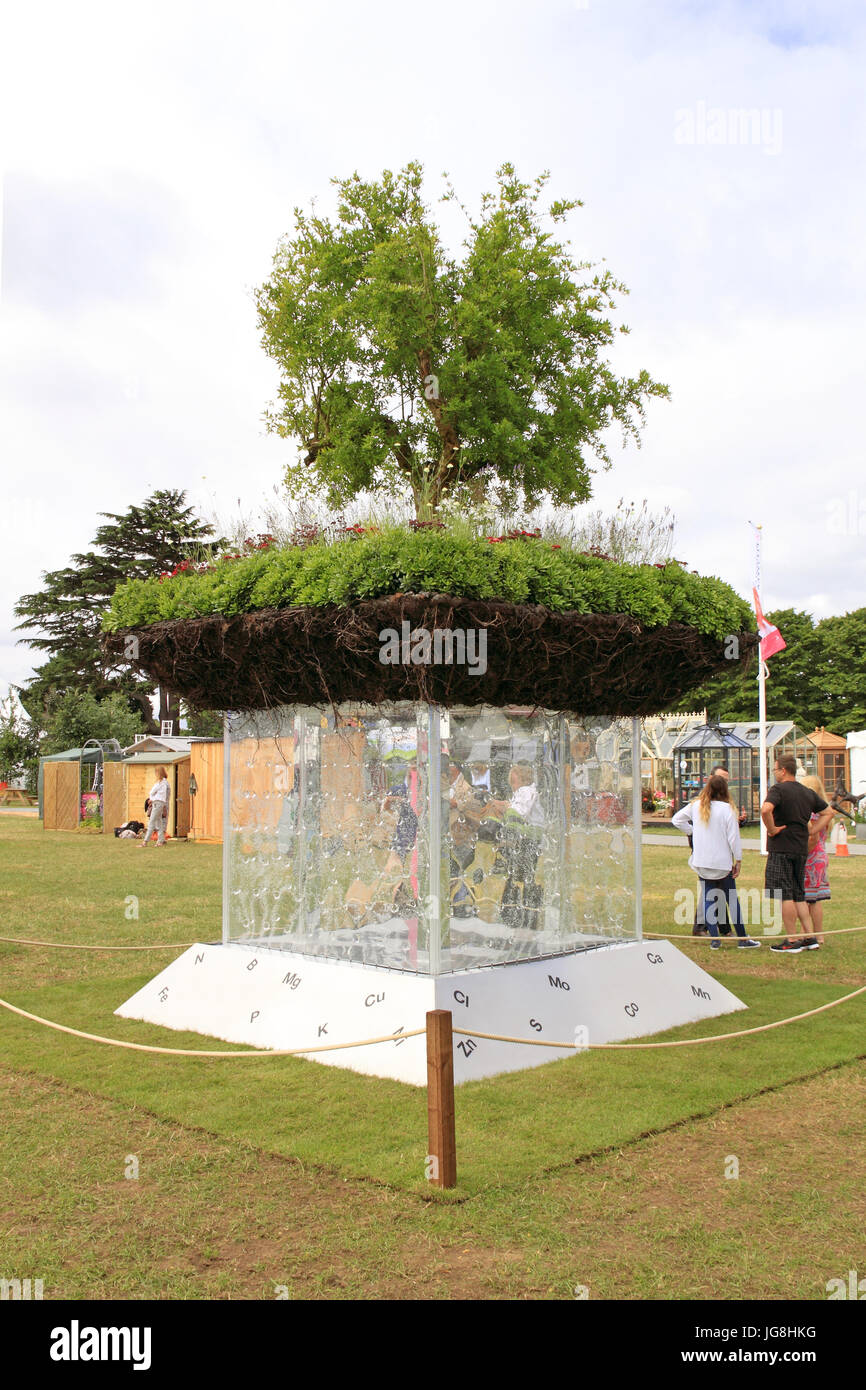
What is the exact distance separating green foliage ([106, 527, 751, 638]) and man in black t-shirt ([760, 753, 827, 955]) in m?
3.31

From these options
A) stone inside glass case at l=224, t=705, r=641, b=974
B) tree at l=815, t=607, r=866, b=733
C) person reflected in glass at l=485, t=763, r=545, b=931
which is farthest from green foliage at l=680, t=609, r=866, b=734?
person reflected in glass at l=485, t=763, r=545, b=931

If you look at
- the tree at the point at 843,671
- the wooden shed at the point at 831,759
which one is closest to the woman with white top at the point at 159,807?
the wooden shed at the point at 831,759

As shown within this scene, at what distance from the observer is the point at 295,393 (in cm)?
2405

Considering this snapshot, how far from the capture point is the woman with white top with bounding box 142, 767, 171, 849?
2592 cm

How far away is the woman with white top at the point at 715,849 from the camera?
11.4 m

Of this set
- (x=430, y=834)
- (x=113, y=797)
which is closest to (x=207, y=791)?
(x=113, y=797)

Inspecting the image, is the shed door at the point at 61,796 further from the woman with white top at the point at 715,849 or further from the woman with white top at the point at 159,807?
the woman with white top at the point at 715,849

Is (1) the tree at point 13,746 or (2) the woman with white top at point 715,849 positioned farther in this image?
(1) the tree at point 13,746

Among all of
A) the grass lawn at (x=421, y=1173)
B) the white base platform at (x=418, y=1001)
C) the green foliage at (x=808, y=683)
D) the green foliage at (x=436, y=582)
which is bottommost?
the grass lawn at (x=421, y=1173)

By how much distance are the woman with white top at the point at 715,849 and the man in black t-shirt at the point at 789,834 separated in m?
0.40

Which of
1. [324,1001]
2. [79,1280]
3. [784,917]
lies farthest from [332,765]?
[784,917]

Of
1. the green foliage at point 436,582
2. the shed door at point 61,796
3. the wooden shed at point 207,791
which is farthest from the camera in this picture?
the shed door at point 61,796

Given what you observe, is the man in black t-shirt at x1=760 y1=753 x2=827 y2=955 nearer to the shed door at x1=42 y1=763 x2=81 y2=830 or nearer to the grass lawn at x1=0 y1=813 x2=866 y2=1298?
the grass lawn at x1=0 y1=813 x2=866 y2=1298

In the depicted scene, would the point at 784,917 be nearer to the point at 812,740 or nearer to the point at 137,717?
the point at 812,740
